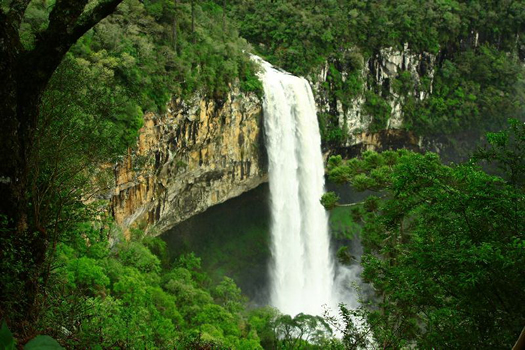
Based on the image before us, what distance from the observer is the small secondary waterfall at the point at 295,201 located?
2181 cm

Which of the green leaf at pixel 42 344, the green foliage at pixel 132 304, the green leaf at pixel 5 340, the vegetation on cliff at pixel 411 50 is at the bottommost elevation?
the green foliage at pixel 132 304

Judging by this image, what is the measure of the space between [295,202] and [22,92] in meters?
19.9

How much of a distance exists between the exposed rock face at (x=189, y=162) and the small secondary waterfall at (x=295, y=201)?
1.52 metres

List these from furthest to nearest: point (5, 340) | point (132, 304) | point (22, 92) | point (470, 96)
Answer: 1. point (470, 96)
2. point (132, 304)
3. point (22, 92)
4. point (5, 340)

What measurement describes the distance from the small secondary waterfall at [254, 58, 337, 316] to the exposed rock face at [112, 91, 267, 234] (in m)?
1.52

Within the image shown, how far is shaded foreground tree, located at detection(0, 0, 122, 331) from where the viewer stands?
11.6ft

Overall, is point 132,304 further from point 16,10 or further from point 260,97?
point 260,97

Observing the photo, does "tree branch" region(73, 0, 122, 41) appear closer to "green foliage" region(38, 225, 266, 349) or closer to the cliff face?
"green foliage" region(38, 225, 266, 349)

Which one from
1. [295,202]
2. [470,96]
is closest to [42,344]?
[295,202]

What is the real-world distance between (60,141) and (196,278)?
50.5 ft

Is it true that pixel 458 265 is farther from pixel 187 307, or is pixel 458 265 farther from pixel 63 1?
pixel 187 307

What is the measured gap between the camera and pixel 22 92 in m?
3.65

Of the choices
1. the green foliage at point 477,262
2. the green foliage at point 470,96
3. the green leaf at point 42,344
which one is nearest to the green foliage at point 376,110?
the green foliage at point 470,96

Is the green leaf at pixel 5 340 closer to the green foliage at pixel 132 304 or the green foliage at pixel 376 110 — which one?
the green foliage at pixel 132 304
